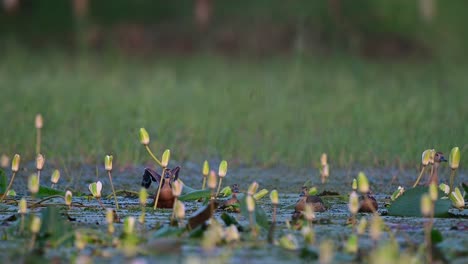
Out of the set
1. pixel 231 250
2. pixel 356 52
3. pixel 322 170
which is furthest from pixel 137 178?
pixel 356 52

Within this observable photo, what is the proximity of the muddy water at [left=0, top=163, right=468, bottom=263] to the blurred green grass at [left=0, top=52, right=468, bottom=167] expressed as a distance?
31 cm

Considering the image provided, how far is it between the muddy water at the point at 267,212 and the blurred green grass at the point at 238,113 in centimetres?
Answer: 31

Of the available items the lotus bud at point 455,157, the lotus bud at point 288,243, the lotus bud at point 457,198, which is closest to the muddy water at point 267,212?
the lotus bud at point 288,243

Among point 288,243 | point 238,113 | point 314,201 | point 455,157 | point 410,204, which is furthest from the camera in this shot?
point 238,113

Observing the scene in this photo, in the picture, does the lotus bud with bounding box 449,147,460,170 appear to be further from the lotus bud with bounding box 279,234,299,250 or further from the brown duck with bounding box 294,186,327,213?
the lotus bud with bounding box 279,234,299,250

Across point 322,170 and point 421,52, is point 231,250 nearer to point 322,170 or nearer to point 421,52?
point 322,170

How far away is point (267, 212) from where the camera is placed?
4324 mm

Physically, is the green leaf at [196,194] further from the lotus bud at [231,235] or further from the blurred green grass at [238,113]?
the blurred green grass at [238,113]

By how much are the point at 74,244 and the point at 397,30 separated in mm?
13724

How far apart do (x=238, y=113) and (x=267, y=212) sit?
162 inches

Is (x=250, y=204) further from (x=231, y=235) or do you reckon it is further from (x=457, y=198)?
(x=457, y=198)

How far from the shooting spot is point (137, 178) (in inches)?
235

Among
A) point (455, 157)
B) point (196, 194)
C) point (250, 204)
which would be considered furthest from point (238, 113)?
point (250, 204)

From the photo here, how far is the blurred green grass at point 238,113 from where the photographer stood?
264 inches
